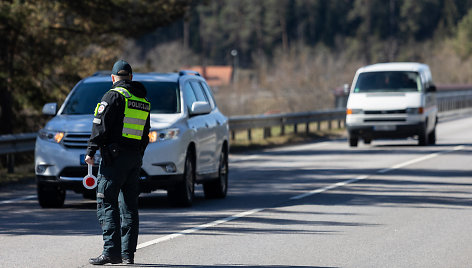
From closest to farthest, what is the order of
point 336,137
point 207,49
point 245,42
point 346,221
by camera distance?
point 346,221 → point 336,137 → point 245,42 → point 207,49

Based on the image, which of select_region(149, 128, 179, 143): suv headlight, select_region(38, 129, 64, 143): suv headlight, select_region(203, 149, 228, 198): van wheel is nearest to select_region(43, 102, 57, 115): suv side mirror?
select_region(38, 129, 64, 143): suv headlight

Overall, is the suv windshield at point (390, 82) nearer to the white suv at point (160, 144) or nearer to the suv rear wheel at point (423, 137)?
the suv rear wheel at point (423, 137)

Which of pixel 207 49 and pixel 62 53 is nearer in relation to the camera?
pixel 62 53

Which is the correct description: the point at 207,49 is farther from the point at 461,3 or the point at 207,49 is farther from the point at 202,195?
the point at 202,195

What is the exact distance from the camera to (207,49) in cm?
12456

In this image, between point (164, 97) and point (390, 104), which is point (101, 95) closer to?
point (164, 97)

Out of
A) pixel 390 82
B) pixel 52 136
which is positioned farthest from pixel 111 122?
pixel 390 82

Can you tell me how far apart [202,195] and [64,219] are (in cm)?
365

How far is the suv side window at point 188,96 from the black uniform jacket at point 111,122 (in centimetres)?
529

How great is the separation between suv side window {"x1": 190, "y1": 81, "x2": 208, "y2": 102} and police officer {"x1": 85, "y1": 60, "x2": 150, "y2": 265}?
20.2 ft

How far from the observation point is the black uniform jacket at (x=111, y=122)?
27.6ft

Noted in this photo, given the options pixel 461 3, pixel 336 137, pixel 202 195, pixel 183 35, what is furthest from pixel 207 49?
pixel 202 195

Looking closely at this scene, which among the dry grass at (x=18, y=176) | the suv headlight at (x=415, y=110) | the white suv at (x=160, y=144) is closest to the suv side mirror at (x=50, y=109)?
the white suv at (x=160, y=144)

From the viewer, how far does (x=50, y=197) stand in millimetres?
13250
